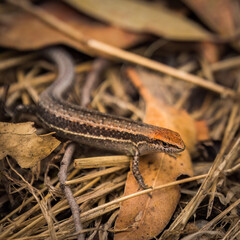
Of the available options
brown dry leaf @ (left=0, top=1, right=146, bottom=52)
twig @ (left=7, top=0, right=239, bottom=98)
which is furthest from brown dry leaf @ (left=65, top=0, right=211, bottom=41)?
twig @ (left=7, top=0, right=239, bottom=98)

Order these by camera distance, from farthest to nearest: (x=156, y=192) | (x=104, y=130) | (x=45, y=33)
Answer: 1. (x=45, y=33)
2. (x=104, y=130)
3. (x=156, y=192)

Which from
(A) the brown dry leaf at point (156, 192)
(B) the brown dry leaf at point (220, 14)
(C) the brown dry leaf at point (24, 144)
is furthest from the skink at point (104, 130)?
(B) the brown dry leaf at point (220, 14)

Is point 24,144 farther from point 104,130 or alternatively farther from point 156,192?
point 156,192

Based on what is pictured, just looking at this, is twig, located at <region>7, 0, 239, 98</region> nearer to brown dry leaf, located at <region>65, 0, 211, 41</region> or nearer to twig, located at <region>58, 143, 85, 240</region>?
brown dry leaf, located at <region>65, 0, 211, 41</region>

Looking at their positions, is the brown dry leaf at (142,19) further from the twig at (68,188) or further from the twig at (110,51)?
the twig at (68,188)

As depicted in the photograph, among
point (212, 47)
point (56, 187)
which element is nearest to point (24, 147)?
point (56, 187)

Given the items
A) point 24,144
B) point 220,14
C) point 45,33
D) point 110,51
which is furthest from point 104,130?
point 220,14

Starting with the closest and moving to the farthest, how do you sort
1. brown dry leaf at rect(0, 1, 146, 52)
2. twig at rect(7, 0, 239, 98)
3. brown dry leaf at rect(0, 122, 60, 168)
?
brown dry leaf at rect(0, 122, 60, 168) < twig at rect(7, 0, 239, 98) < brown dry leaf at rect(0, 1, 146, 52)
